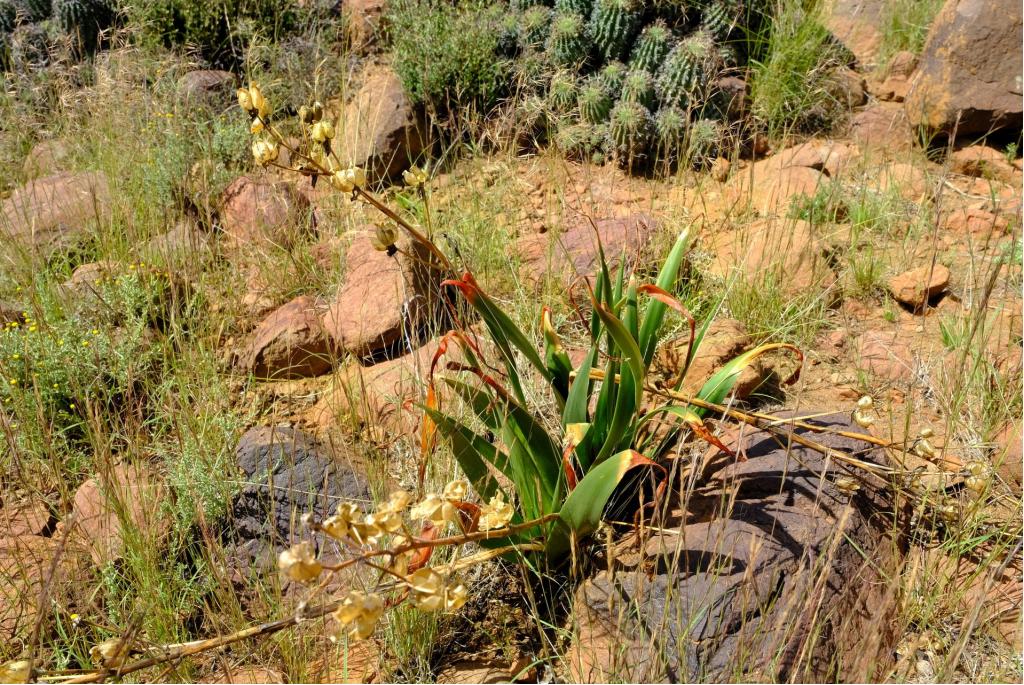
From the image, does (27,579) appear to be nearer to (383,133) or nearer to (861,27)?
(383,133)

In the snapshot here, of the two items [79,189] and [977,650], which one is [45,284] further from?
[977,650]

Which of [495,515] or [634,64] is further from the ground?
[634,64]

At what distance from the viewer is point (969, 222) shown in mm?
3816

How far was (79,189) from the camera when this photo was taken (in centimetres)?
394

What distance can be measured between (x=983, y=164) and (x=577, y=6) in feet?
7.04

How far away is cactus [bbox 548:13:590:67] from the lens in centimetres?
438

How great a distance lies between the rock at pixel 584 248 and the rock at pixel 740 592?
114 cm

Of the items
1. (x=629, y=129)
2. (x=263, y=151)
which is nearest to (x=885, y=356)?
(x=629, y=129)

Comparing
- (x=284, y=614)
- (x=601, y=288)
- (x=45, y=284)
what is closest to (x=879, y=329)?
(x=601, y=288)

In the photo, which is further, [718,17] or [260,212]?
[718,17]

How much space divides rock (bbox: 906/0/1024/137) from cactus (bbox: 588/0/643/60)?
149cm

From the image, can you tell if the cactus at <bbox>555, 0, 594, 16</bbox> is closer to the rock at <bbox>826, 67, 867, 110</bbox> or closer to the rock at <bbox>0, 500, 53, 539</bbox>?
the rock at <bbox>826, 67, 867, 110</bbox>

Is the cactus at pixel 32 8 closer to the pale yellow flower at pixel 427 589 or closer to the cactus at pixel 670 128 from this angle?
the cactus at pixel 670 128

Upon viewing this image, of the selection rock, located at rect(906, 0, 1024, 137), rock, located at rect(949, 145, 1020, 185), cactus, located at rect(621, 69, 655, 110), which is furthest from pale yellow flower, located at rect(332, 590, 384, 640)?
rock, located at rect(906, 0, 1024, 137)
